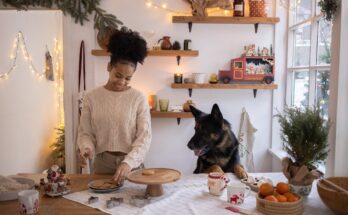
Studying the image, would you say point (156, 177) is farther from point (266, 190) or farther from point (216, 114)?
point (216, 114)

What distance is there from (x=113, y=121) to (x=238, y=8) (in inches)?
74.1

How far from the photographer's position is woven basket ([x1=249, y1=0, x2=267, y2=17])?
3246 millimetres

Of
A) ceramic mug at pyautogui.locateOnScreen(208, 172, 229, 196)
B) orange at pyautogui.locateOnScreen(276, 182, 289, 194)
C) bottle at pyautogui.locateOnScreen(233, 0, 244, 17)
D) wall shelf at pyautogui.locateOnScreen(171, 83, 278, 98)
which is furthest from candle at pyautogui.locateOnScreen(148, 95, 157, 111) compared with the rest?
orange at pyautogui.locateOnScreen(276, 182, 289, 194)

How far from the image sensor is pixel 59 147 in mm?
4816

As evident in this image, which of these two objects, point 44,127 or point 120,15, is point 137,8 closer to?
point 120,15

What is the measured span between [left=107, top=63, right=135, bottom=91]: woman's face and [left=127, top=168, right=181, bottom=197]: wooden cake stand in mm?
548

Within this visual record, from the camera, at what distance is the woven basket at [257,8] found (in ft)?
10.6

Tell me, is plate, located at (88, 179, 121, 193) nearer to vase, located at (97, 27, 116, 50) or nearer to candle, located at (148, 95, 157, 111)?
candle, located at (148, 95, 157, 111)

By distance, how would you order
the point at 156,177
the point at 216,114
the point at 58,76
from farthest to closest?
the point at 58,76 < the point at 216,114 < the point at 156,177

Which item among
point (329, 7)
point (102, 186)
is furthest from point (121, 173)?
point (329, 7)

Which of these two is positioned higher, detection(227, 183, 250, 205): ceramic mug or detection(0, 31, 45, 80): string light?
detection(0, 31, 45, 80): string light

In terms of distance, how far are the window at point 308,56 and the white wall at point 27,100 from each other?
3139 mm

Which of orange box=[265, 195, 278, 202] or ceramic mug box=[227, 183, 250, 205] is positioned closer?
orange box=[265, 195, 278, 202]

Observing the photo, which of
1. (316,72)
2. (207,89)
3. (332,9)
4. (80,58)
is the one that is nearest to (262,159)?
(207,89)
